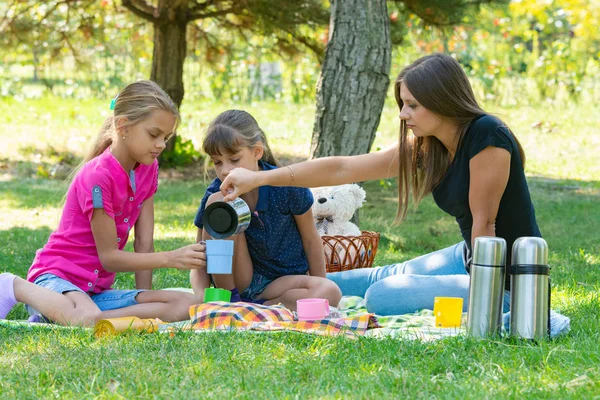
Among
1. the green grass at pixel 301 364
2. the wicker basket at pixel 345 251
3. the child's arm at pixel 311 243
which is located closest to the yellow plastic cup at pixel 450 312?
the green grass at pixel 301 364

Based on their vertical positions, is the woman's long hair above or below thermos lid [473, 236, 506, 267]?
above

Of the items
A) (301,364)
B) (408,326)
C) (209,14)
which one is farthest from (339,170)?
(209,14)

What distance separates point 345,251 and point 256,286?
2.62 feet

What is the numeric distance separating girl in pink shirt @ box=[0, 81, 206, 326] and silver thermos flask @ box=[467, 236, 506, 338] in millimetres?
1111

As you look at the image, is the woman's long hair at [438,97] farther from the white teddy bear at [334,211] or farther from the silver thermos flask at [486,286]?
the white teddy bear at [334,211]

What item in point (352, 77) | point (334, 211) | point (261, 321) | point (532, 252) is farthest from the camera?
point (352, 77)

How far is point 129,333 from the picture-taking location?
2.94 meters

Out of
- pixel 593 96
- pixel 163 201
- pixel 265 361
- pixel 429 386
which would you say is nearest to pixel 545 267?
pixel 429 386

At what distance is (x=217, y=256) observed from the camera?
10.6 feet

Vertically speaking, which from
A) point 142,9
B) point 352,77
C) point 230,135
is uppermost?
point 142,9

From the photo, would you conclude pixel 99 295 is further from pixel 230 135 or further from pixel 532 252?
pixel 532 252

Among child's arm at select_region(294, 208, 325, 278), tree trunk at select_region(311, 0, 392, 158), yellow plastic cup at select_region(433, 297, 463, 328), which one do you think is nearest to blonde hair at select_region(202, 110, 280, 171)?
child's arm at select_region(294, 208, 325, 278)

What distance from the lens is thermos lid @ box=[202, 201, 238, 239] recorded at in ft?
10.9

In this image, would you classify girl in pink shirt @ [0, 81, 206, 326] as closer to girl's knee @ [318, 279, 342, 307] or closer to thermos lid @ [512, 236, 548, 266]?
girl's knee @ [318, 279, 342, 307]
